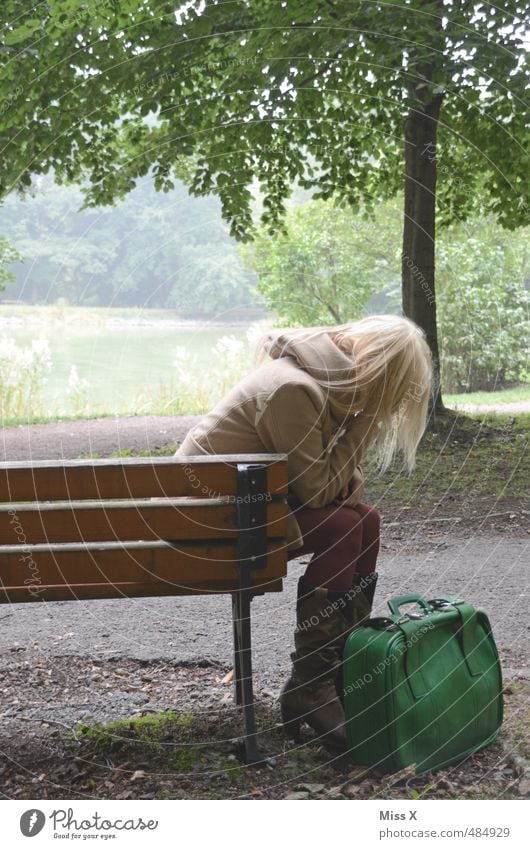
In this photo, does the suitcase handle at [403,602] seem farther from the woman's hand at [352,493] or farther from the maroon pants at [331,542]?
the woman's hand at [352,493]

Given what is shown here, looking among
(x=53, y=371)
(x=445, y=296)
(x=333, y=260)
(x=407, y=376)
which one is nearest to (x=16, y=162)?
(x=53, y=371)

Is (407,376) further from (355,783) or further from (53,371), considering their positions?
(53,371)

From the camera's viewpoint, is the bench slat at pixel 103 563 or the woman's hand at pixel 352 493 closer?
the bench slat at pixel 103 563

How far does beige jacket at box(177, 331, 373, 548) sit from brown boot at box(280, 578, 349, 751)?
23 centimetres

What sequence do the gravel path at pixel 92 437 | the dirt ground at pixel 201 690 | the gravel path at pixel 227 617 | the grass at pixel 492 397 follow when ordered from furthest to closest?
the grass at pixel 492 397 < the gravel path at pixel 92 437 < the gravel path at pixel 227 617 < the dirt ground at pixel 201 690

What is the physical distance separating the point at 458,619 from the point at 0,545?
1441 millimetres

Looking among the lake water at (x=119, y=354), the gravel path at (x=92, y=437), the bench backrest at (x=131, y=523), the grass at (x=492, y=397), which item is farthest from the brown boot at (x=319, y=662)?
the grass at (x=492, y=397)

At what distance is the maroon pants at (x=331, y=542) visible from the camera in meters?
3.10

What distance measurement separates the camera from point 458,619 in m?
3.19

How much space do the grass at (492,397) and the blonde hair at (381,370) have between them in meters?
7.65

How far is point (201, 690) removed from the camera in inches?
149

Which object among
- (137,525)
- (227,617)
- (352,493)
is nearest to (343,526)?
(352,493)

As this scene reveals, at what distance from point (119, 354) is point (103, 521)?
168 centimetres

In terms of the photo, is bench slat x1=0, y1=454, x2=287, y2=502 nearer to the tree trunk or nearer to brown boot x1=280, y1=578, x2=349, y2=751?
brown boot x1=280, y1=578, x2=349, y2=751
